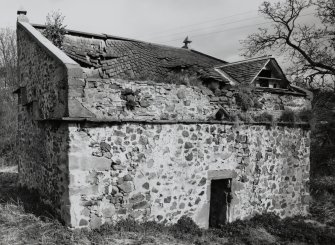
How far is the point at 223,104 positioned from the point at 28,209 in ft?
20.8

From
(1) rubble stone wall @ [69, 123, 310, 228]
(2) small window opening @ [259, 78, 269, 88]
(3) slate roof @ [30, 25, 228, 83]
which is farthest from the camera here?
(2) small window opening @ [259, 78, 269, 88]

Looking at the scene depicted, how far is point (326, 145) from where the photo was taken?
705 inches

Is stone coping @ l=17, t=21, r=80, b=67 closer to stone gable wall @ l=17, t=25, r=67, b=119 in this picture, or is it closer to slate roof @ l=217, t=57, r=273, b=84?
stone gable wall @ l=17, t=25, r=67, b=119

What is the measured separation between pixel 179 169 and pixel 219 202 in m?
2.16

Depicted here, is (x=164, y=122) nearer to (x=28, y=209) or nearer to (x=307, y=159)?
(x=28, y=209)

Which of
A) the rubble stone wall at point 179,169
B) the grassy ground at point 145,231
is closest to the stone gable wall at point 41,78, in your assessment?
the rubble stone wall at point 179,169

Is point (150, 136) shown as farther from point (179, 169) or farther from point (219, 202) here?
point (219, 202)

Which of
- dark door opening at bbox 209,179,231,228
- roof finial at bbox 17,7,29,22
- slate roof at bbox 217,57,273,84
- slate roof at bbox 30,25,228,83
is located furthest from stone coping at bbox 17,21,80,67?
slate roof at bbox 217,57,273,84

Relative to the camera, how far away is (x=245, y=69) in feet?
38.1

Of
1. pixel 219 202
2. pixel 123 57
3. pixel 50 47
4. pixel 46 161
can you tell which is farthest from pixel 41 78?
pixel 219 202

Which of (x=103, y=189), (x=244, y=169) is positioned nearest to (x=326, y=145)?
(x=244, y=169)

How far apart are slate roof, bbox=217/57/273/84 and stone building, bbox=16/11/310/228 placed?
46mm

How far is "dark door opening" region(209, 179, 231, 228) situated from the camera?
9.78m

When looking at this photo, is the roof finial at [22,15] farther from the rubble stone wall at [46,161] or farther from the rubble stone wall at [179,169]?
the rubble stone wall at [179,169]
